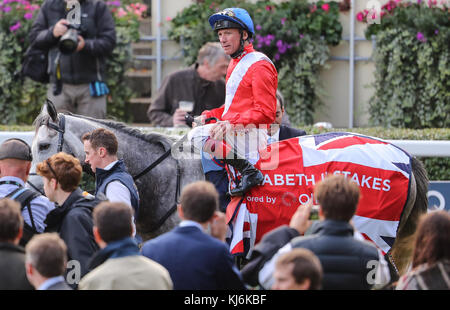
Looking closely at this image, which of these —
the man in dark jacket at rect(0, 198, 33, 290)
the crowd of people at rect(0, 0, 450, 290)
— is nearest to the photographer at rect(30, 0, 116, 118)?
the crowd of people at rect(0, 0, 450, 290)

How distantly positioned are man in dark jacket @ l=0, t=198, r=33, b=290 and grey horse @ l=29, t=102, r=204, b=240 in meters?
1.50

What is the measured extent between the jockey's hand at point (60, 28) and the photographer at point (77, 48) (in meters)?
0.01

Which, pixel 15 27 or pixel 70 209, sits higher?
pixel 15 27

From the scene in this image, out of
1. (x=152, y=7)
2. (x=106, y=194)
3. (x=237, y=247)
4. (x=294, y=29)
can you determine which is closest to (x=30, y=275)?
(x=106, y=194)

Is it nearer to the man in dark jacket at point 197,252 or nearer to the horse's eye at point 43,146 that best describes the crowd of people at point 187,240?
the man in dark jacket at point 197,252

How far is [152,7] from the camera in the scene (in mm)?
10219

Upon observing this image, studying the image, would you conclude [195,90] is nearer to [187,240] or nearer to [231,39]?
[231,39]

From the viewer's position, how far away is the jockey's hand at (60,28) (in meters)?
8.13

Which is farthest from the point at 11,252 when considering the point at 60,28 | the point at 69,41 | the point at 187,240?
the point at 60,28

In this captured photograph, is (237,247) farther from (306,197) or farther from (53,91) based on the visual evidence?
(53,91)

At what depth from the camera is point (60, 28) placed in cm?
813

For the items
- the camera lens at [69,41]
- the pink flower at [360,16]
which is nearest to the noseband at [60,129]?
the camera lens at [69,41]

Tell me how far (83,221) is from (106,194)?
440 mm

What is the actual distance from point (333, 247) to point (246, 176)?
154cm
